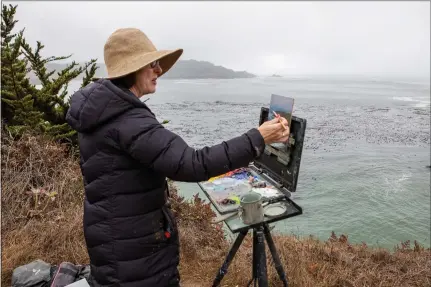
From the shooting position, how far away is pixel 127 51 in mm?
1994

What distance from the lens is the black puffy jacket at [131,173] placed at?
1735 mm

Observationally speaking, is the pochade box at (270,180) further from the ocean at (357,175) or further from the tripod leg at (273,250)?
the ocean at (357,175)

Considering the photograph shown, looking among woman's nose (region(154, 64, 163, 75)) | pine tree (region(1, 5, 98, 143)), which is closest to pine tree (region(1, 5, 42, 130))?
pine tree (region(1, 5, 98, 143))

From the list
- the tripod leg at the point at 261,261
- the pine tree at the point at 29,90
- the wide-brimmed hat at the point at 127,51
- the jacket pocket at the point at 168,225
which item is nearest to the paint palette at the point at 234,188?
the tripod leg at the point at 261,261

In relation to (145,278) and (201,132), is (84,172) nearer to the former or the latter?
(145,278)

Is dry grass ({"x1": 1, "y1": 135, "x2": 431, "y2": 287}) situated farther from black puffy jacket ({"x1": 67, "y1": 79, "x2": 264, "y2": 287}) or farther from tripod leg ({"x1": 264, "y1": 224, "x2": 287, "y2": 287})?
black puffy jacket ({"x1": 67, "y1": 79, "x2": 264, "y2": 287})

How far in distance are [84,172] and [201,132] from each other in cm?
1943

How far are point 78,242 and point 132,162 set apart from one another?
129 inches

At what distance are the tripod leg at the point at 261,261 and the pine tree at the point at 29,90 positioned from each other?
554 cm

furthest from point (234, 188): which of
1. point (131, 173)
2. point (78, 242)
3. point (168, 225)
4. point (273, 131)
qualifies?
point (78, 242)

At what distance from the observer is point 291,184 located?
274 centimetres

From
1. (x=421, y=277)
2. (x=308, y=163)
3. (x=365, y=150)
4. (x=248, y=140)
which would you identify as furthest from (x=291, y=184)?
(x=365, y=150)

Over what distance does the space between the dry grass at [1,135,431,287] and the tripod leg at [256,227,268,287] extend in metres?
1.29

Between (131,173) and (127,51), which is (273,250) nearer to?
(131,173)
